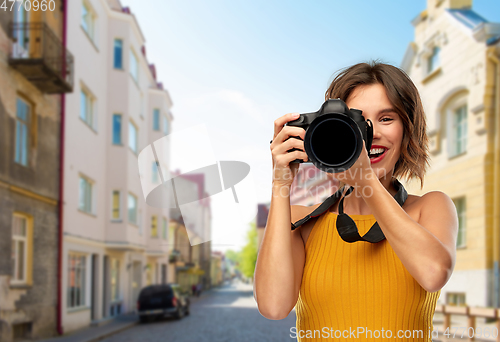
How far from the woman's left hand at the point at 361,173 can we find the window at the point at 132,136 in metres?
18.7

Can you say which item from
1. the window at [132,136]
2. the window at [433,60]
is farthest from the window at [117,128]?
the window at [433,60]

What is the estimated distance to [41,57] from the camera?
36.4 ft

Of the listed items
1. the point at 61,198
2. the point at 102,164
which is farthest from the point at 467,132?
the point at 102,164

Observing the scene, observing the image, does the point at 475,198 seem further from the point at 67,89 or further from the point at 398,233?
the point at 398,233

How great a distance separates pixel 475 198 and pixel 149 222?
16563mm

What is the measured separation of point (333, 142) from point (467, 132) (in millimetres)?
14036

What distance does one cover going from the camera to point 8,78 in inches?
417

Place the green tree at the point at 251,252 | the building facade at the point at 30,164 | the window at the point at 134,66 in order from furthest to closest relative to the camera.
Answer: the green tree at the point at 251,252, the window at the point at 134,66, the building facade at the point at 30,164

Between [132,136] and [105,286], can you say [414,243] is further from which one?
[132,136]

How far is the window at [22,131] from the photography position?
11.0 metres

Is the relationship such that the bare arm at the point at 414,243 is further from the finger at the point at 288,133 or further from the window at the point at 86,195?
the window at the point at 86,195

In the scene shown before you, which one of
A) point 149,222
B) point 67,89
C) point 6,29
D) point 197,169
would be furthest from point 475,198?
point 149,222

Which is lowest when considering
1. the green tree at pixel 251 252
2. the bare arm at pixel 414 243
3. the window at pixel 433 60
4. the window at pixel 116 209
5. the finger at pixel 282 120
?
the green tree at pixel 251 252

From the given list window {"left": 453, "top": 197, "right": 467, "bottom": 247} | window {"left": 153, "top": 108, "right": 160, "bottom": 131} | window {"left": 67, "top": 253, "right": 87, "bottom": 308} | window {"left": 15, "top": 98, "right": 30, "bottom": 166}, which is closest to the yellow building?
window {"left": 453, "top": 197, "right": 467, "bottom": 247}
